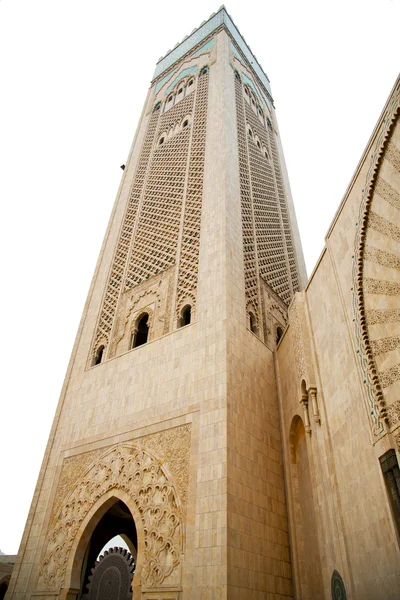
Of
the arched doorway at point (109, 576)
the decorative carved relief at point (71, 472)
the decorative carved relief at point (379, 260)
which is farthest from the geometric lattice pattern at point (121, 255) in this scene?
the decorative carved relief at point (379, 260)

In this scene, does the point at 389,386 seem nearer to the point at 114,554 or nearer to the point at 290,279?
the point at 114,554

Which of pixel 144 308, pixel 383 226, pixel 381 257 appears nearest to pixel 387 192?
pixel 383 226

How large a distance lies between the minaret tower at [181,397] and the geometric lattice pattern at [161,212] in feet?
0.11

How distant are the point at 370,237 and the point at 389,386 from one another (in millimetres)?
1405

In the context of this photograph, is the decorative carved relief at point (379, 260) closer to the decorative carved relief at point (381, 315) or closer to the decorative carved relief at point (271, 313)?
the decorative carved relief at point (381, 315)

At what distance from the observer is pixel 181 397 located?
487cm

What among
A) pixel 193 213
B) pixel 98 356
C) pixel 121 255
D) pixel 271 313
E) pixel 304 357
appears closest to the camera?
pixel 304 357

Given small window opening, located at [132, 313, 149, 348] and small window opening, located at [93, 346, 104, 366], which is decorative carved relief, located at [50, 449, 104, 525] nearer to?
small window opening, located at [93, 346, 104, 366]

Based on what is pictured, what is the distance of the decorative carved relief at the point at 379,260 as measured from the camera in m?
3.43

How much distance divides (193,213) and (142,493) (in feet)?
13.7

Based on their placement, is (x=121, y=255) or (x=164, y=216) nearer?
(x=164, y=216)

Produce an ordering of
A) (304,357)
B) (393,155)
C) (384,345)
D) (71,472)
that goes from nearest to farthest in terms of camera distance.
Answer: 1. (384,345)
2. (393,155)
3. (304,357)
4. (71,472)

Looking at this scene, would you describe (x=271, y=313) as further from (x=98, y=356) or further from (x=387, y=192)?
(x=387, y=192)

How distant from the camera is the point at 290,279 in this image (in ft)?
25.3
